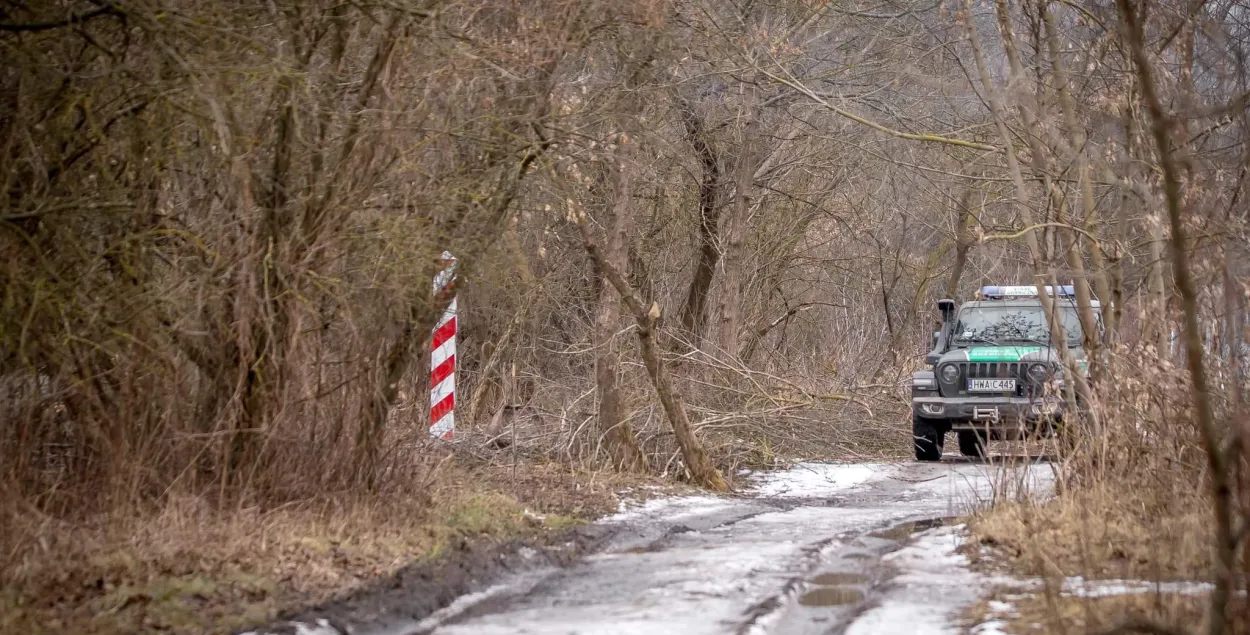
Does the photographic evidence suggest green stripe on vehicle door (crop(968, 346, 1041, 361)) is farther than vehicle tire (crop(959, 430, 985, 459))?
No

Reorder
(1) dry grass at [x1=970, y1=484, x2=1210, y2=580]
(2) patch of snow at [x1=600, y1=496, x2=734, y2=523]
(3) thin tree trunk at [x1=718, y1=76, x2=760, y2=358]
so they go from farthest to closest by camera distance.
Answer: (3) thin tree trunk at [x1=718, y1=76, x2=760, y2=358]
(2) patch of snow at [x1=600, y1=496, x2=734, y2=523]
(1) dry grass at [x1=970, y1=484, x2=1210, y2=580]

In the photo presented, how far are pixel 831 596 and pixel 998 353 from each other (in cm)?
1056

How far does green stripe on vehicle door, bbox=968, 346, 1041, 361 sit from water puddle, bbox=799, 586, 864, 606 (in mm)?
10121

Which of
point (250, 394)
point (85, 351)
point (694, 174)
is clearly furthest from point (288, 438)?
point (694, 174)

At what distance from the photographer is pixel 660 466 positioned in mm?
13289

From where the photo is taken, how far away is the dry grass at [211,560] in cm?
595

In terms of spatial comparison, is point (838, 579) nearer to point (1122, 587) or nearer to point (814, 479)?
point (1122, 587)

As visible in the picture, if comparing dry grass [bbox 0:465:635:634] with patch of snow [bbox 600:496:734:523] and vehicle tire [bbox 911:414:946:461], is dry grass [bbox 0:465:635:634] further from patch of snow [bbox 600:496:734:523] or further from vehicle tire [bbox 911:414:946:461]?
vehicle tire [bbox 911:414:946:461]

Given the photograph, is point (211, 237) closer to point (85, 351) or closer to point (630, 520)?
point (85, 351)

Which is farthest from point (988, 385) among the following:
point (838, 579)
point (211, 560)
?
point (211, 560)

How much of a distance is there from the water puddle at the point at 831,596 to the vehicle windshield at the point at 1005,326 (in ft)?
33.8

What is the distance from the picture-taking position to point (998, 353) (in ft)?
55.1

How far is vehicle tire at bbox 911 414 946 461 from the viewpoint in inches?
664

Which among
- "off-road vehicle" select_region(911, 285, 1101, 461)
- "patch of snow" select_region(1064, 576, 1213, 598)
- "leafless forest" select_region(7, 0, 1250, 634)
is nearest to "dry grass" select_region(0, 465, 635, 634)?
"leafless forest" select_region(7, 0, 1250, 634)
